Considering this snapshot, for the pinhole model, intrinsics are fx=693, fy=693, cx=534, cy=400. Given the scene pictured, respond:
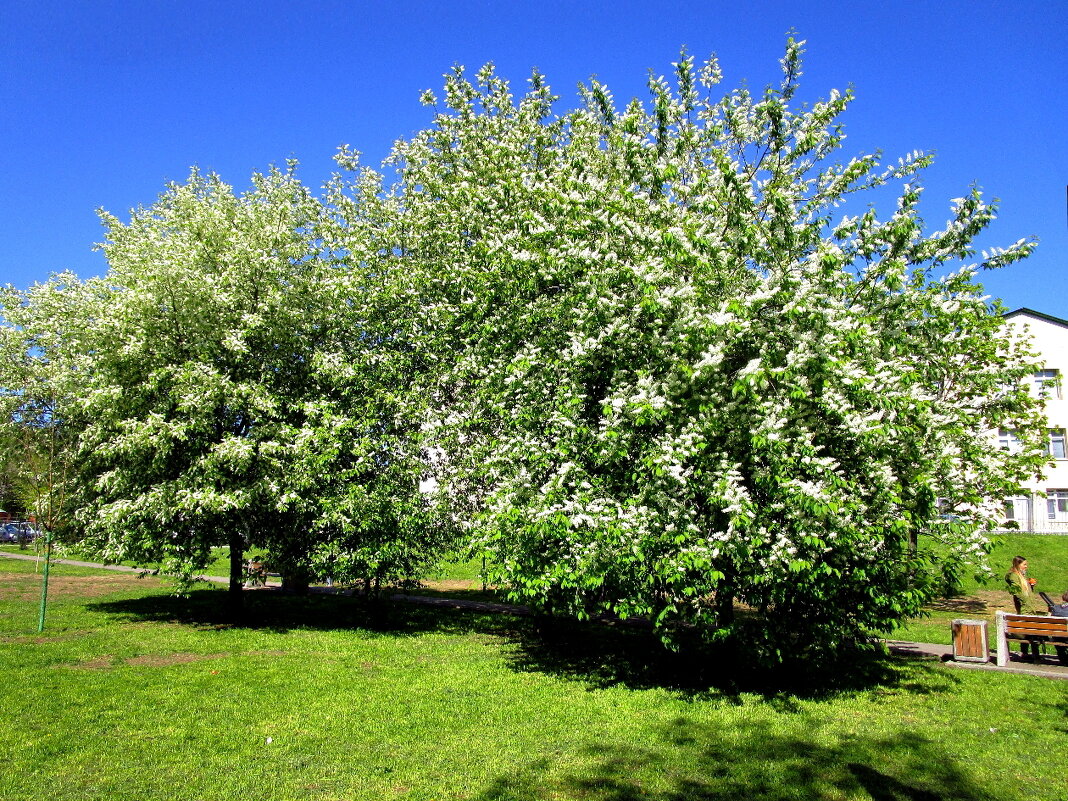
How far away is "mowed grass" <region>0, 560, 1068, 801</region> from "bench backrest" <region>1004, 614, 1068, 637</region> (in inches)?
41.8

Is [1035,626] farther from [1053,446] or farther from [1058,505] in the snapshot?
[1058,505]

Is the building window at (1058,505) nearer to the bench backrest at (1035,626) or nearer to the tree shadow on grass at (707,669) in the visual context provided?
the bench backrest at (1035,626)

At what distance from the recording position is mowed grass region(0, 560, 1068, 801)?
649cm

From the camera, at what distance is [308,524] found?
1547 cm

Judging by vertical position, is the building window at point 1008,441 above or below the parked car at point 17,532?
above

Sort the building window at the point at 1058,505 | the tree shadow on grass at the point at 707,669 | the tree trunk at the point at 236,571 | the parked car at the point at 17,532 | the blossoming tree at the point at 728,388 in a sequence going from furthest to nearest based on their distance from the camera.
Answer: the parked car at the point at 17,532
the building window at the point at 1058,505
the tree trunk at the point at 236,571
the tree shadow on grass at the point at 707,669
the blossoming tree at the point at 728,388

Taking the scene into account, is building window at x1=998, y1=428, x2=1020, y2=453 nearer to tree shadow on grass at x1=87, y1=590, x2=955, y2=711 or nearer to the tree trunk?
tree shadow on grass at x1=87, y1=590, x2=955, y2=711

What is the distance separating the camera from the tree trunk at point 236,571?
15.6m

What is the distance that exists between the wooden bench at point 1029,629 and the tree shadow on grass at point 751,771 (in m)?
4.64

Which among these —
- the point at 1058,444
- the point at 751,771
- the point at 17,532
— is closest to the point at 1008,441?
the point at 751,771

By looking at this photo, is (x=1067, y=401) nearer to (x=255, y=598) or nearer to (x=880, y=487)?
(x=880, y=487)

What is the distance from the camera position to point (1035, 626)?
11.1 metres

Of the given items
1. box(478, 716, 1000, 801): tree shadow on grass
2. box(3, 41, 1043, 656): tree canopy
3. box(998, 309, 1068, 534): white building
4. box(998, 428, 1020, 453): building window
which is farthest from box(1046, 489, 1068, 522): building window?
box(478, 716, 1000, 801): tree shadow on grass

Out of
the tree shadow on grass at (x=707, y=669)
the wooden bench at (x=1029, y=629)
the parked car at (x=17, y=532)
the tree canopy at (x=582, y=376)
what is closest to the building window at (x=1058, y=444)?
the tree canopy at (x=582, y=376)
